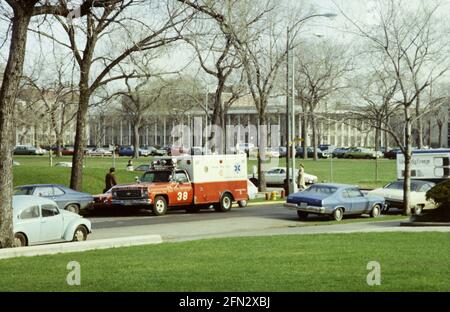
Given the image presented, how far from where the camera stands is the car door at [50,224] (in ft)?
60.3

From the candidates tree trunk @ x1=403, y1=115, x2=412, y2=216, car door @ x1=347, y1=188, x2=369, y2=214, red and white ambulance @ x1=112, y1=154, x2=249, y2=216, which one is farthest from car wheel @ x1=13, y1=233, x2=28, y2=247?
tree trunk @ x1=403, y1=115, x2=412, y2=216

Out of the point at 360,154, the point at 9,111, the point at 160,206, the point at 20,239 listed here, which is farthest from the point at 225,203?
the point at 360,154

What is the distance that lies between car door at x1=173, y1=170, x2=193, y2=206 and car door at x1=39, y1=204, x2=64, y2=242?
10642mm

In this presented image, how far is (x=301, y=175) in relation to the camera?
40.4m

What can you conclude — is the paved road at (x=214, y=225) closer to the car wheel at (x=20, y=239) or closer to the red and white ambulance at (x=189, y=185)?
the red and white ambulance at (x=189, y=185)

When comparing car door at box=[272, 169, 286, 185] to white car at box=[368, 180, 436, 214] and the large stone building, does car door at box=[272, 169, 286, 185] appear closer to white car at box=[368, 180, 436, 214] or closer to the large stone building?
white car at box=[368, 180, 436, 214]

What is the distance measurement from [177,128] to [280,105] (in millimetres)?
32426

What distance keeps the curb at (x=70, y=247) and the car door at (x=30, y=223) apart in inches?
99.3

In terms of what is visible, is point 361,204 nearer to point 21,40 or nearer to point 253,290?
point 21,40

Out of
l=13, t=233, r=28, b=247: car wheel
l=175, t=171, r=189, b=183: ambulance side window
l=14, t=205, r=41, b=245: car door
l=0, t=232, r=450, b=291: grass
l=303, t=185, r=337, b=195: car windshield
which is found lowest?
l=13, t=233, r=28, b=247: car wheel

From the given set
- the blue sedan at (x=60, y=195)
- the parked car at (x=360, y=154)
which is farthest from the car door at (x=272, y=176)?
the parked car at (x=360, y=154)

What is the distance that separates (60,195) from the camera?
27.9 m

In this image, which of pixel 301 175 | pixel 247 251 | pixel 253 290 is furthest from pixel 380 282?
pixel 301 175

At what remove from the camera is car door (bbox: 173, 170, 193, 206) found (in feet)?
96.6
